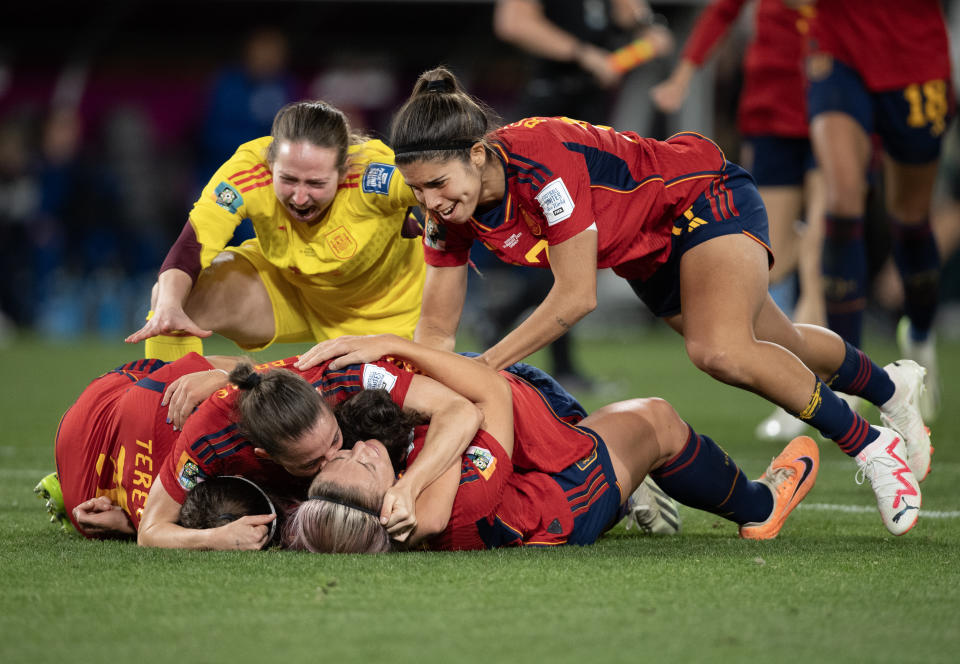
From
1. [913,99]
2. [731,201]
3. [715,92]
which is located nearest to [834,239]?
[913,99]

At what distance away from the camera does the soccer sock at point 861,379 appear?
4.35 m

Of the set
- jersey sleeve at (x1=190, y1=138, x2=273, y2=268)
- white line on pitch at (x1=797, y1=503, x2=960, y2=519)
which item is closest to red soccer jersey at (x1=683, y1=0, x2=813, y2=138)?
white line on pitch at (x1=797, y1=503, x2=960, y2=519)

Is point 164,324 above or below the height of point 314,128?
below

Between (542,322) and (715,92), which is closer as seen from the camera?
(542,322)

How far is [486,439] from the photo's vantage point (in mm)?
3305

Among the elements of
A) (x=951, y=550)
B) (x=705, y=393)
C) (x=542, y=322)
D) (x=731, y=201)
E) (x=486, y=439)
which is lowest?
(x=705, y=393)

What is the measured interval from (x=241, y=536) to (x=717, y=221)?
67.8 inches

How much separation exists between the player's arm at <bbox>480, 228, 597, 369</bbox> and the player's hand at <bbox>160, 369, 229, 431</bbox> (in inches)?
30.1

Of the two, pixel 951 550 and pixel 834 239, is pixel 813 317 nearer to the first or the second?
pixel 834 239

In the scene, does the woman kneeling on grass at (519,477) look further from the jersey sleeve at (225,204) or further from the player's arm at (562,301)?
the jersey sleeve at (225,204)

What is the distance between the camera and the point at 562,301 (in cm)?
359

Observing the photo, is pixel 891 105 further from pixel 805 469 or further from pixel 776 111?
pixel 805 469

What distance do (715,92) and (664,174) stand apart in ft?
34.9

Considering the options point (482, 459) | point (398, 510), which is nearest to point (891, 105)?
point (482, 459)
